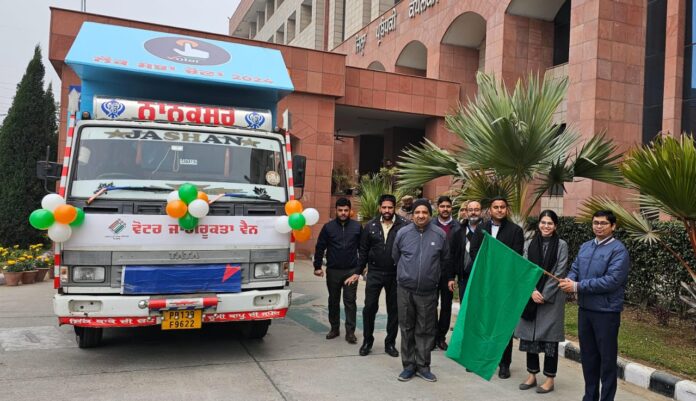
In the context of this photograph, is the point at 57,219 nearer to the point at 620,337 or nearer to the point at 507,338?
the point at 507,338

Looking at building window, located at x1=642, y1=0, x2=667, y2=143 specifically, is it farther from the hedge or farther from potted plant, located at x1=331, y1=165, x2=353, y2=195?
potted plant, located at x1=331, y1=165, x2=353, y2=195

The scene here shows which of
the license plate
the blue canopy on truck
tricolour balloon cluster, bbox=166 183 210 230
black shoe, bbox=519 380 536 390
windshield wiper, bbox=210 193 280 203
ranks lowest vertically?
black shoe, bbox=519 380 536 390

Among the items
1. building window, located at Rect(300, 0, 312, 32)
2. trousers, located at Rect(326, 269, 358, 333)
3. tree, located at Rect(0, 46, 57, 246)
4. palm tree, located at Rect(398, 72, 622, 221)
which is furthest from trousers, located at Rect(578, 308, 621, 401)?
building window, located at Rect(300, 0, 312, 32)

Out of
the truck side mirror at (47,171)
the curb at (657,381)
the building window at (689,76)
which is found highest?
the building window at (689,76)

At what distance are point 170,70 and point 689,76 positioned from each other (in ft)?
44.3

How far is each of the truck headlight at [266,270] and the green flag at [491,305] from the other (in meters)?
2.00

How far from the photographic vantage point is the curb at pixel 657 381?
485 cm

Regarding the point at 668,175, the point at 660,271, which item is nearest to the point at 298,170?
the point at 668,175

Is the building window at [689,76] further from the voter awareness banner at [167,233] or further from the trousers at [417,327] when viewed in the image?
the voter awareness banner at [167,233]

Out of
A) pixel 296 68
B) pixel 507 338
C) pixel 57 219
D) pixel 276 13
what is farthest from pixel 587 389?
pixel 276 13

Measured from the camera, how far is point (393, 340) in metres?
6.15

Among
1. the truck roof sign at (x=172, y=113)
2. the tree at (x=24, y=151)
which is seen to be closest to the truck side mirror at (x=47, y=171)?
the truck roof sign at (x=172, y=113)

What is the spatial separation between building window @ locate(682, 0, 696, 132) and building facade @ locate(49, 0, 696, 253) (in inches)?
1.0

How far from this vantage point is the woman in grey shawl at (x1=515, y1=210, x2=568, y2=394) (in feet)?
16.0
